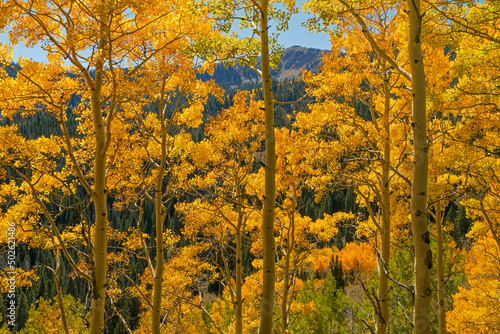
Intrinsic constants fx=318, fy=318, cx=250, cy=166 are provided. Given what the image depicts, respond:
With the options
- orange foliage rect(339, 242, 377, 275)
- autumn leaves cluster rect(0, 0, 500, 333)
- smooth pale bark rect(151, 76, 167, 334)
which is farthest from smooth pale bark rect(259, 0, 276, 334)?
orange foliage rect(339, 242, 377, 275)

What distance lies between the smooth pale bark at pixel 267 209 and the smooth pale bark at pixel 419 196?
1.27 m

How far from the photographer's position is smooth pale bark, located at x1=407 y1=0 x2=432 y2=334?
2.50 meters

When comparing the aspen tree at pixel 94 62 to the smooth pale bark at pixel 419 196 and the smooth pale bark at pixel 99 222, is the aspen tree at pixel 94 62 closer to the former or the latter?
the smooth pale bark at pixel 99 222

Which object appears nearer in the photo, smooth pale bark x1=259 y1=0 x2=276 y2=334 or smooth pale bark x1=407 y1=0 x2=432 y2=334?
smooth pale bark x1=407 y1=0 x2=432 y2=334

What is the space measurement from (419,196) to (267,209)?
1.37m

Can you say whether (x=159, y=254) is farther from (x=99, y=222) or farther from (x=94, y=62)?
(x=94, y=62)

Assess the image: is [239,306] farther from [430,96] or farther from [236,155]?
[430,96]

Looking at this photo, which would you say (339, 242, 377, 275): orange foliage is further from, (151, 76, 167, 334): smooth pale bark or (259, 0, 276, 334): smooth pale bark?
(259, 0, 276, 334): smooth pale bark

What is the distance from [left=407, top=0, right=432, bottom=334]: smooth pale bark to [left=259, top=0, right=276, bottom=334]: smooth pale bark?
1265 millimetres

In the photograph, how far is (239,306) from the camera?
7891 millimetres

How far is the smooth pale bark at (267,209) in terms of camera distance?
312 cm

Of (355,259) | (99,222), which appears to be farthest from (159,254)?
(355,259)

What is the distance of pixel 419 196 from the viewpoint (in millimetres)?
2627

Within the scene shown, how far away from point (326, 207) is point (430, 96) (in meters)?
74.3
